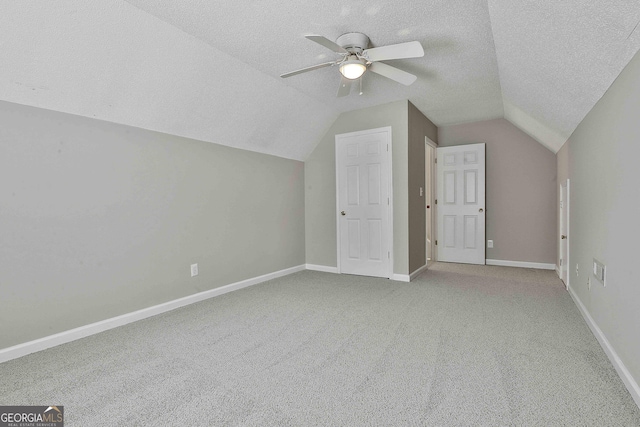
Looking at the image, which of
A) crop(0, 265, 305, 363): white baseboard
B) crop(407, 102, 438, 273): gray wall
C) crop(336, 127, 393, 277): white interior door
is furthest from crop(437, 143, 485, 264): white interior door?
crop(0, 265, 305, 363): white baseboard

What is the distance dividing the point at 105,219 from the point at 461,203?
4865 mm

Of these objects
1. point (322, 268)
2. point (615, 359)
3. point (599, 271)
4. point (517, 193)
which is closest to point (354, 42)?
point (599, 271)

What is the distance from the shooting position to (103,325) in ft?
8.24

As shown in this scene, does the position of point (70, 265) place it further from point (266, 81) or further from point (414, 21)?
point (414, 21)

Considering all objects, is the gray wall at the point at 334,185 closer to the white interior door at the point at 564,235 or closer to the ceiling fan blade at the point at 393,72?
the ceiling fan blade at the point at 393,72

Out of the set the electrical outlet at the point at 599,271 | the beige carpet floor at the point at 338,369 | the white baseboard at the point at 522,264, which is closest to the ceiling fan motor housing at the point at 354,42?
the beige carpet floor at the point at 338,369

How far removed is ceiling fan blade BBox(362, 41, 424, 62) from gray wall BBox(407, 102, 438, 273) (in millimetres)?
1768

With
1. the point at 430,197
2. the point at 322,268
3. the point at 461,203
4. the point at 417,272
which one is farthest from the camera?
the point at 430,197

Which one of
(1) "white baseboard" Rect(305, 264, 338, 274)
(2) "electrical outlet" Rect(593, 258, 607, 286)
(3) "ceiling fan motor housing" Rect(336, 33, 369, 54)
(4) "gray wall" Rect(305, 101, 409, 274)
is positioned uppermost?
(3) "ceiling fan motor housing" Rect(336, 33, 369, 54)

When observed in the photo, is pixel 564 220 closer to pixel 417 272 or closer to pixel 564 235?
pixel 564 235

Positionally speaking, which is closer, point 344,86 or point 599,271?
point 599,271

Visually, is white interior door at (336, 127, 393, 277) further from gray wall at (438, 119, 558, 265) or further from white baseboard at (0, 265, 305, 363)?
gray wall at (438, 119, 558, 265)

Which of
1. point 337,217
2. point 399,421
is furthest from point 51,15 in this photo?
point 337,217

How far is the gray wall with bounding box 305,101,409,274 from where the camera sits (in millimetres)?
4047
